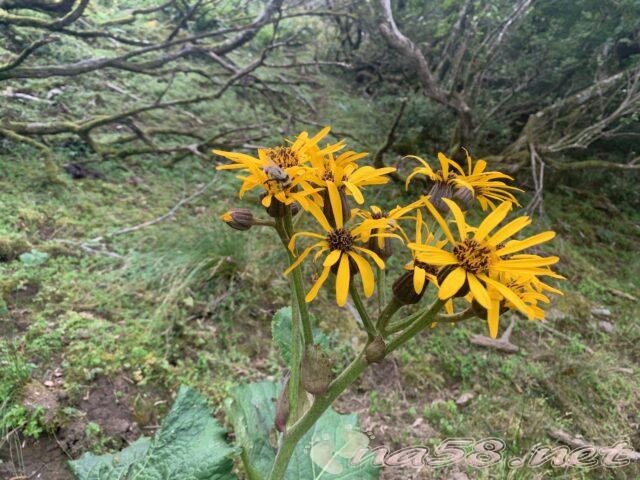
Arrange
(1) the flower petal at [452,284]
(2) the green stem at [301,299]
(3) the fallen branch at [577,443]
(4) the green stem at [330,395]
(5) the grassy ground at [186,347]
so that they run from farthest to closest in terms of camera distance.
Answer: (3) the fallen branch at [577,443] → (5) the grassy ground at [186,347] → (2) the green stem at [301,299] → (4) the green stem at [330,395] → (1) the flower petal at [452,284]

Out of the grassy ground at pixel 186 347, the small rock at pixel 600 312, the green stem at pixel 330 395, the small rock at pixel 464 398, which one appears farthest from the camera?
the small rock at pixel 600 312

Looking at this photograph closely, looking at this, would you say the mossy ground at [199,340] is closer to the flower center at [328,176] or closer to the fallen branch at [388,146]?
the fallen branch at [388,146]

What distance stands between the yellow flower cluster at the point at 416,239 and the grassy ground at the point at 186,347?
4.29 feet

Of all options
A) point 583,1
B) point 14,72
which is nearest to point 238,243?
point 14,72

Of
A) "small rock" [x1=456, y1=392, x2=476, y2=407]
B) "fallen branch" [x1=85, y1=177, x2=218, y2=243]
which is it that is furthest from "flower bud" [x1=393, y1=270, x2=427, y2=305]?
"fallen branch" [x1=85, y1=177, x2=218, y2=243]

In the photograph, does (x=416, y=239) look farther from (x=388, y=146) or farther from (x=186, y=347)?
(x=388, y=146)

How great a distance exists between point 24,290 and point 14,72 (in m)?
2.14

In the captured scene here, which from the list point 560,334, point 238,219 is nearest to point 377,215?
point 238,219

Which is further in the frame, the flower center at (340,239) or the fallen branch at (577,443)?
the fallen branch at (577,443)

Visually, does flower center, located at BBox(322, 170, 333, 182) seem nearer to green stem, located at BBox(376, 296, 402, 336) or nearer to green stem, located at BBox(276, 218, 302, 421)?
green stem, located at BBox(276, 218, 302, 421)

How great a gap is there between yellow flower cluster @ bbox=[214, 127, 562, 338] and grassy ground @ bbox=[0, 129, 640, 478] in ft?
4.29

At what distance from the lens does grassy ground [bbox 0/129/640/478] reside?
6.22 ft

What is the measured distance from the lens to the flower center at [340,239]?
96 centimetres

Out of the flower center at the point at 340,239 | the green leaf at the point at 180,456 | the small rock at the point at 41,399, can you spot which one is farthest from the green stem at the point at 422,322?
the small rock at the point at 41,399
